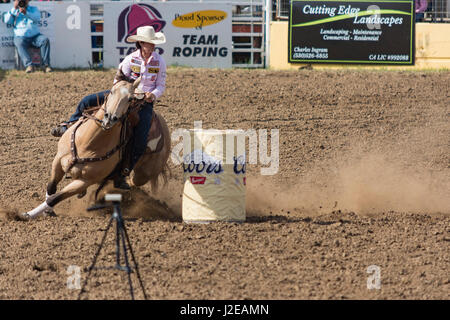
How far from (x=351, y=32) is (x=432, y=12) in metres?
2.03

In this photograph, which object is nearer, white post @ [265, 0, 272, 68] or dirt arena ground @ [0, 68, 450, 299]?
dirt arena ground @ [0, 68, 450, 299]

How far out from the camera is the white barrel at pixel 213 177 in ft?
27.1

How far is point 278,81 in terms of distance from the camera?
1548 cm

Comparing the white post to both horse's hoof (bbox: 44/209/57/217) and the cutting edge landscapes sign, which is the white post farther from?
horse's hoof (bbox: 44/209/57/217)

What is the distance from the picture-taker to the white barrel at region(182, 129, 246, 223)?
8258 mm

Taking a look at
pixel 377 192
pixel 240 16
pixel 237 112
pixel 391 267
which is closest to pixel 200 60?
pixel 240 16

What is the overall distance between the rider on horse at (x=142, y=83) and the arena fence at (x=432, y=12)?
868 cm

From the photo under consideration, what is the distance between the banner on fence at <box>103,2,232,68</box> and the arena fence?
1111 mm

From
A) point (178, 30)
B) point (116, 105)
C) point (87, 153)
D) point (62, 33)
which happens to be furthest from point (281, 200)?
point (62, 33)

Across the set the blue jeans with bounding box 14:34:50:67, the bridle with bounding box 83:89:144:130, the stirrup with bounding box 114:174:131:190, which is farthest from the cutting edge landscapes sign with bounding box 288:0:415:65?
the bridle with bounding box 83:89:144:130

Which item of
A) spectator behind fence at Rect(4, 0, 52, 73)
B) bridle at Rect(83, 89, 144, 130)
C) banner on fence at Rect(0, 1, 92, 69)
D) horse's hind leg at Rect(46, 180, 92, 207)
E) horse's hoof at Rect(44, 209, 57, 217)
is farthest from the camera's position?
banner on fence at Rect(0, 1, 92, 69)

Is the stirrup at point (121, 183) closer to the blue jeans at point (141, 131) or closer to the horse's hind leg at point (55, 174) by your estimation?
the blue jeans at point (141, 131)

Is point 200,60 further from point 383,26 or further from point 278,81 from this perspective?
point 383,26
